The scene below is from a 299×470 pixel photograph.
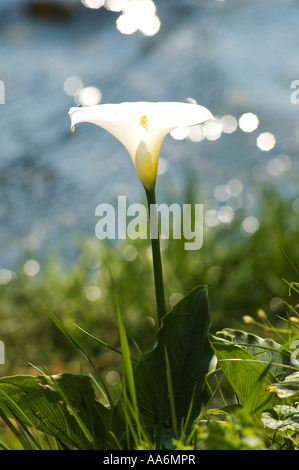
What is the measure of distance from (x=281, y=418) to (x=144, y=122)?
36 cm

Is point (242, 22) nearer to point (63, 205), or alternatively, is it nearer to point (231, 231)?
point (63, 205)

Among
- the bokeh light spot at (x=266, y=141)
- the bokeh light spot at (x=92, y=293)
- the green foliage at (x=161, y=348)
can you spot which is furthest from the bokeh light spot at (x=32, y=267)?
the bokeh light spot at (x=266, y=141)

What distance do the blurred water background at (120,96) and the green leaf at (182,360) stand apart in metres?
2.02

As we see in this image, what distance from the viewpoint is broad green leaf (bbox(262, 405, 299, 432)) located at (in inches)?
24.3

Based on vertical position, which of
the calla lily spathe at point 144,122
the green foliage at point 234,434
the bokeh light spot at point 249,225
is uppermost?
→ the calla lily spathe at point 144,122

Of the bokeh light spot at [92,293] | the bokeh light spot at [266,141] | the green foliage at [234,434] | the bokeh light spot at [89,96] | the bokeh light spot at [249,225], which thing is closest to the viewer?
the green foliage at [234,434]

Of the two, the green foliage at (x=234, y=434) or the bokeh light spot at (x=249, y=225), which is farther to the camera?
the bokeh light spot at (x=249, y=225)

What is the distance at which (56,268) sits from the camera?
85.1 inches

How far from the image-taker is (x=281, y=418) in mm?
643

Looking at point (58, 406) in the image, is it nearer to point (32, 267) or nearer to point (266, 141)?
point (32, 267)

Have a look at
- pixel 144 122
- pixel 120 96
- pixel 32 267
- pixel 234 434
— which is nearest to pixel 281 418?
pixel 234 434

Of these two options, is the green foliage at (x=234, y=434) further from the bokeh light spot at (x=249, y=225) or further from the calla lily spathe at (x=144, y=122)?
the bokeh light spot at (x=249, y=225)

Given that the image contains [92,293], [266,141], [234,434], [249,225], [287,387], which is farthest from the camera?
[266,141]

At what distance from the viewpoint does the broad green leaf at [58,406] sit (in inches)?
26.9
